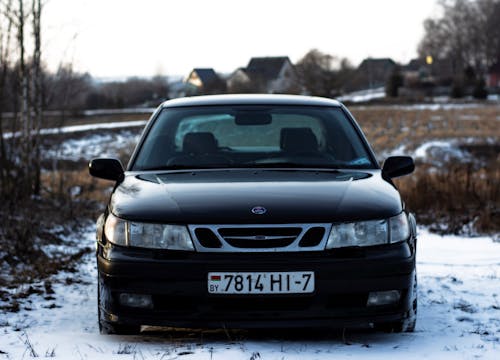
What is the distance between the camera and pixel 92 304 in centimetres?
576

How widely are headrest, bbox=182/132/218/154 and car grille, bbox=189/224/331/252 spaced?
142 centimetres

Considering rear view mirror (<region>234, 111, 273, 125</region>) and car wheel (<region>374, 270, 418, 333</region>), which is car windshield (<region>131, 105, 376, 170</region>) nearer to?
rear view mirror (<region>234, 111, 273, 125</region>)

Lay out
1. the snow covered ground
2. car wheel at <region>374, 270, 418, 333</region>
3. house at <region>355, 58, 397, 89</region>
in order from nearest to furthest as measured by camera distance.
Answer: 1. the snow covered ground
2. car wheel at <region>374, 270, 418, 333</region>
3. house at <region>355, 58, 397, 89</region>

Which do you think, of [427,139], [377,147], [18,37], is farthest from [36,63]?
[427,139]

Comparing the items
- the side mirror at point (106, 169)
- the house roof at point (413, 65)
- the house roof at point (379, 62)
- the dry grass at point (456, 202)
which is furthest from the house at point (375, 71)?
the side mirror at point (106, 169)

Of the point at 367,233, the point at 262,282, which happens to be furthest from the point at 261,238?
the point at 367,233

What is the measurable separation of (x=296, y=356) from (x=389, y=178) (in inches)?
65.4

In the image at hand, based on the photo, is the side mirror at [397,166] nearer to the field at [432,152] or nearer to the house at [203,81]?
the field at [432,152]

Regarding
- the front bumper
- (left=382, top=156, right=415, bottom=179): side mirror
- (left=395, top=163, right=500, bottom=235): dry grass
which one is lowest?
(left=395, top=163, right=500, bottom=235): dry grass

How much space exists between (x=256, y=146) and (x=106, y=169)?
131 cm

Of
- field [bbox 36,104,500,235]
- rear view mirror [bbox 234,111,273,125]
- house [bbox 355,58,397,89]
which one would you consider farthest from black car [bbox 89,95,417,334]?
house [bbox 355,58,397,89]

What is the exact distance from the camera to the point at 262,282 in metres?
3.74

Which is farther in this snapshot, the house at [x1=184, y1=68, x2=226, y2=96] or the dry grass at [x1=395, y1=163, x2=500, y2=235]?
the house at [x1=184, y1=68, x2=226, y2=96]

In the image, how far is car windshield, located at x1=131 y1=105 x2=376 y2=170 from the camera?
16.5 ft
